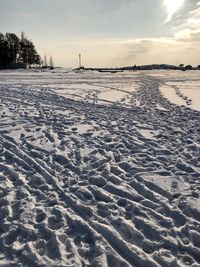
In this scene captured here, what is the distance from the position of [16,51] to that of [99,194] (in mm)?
104758

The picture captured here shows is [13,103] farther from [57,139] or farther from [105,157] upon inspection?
[105,157]

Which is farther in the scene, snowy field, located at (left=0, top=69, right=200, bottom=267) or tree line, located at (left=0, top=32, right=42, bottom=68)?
tree line, located at (left=0, top=32, right=42, bottom=68)

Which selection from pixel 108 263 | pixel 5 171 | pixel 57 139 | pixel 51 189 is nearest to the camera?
pixel 108 263

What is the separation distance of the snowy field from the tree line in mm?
88842

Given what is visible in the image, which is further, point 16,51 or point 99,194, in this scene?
point 16,51

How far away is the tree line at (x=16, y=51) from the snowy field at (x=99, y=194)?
88.8 meters

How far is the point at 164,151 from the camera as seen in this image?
853 cm

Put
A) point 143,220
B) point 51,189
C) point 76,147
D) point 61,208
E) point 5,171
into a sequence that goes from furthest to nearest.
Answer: point 76,147 → point 5,171 → point 51,189 → point 61,208 → point 143,220

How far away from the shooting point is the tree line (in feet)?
313

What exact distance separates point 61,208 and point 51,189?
2.61 feet

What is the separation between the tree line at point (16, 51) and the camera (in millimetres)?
95438

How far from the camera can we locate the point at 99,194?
5.98 metres

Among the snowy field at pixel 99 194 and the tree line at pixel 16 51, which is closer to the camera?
the snowy field at pixel 99 194

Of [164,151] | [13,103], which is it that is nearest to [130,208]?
[164,151]
